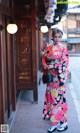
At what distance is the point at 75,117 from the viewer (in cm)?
695

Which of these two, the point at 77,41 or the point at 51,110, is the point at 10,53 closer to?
the point at 51,110

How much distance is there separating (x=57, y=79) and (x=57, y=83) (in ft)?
0.25

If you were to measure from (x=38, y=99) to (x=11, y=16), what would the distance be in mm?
2737

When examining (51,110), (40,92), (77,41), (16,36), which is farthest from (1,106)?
(77,41)

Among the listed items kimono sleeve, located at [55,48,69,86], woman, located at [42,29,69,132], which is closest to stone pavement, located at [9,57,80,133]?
woman, located at [42,29,69,132]

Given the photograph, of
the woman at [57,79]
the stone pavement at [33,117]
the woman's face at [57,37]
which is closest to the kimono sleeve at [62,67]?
the woman at [57,79]

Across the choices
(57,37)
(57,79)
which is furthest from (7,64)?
(57,37)

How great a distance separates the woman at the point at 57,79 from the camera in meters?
5.84

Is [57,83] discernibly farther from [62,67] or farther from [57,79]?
[62,67]

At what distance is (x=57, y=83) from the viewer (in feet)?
19.6

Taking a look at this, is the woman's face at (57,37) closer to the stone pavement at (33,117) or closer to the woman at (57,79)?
the woman at (57,79)

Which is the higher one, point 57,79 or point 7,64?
point 7,64

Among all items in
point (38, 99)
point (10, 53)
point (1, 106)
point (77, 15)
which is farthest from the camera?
point (77, 15)

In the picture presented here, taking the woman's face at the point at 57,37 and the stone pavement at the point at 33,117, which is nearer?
the woman's face at the point at 57,37
